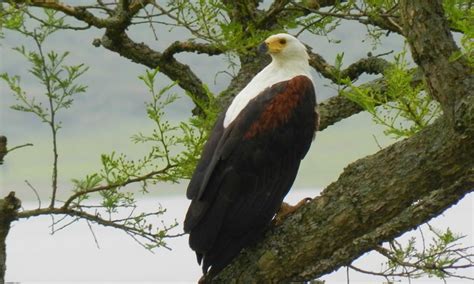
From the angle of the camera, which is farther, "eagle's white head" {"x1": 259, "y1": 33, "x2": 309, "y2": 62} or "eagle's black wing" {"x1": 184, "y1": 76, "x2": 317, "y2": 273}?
"eagle's white head" {"x1": 259, "y1": 33, "x2": 309, "y2": 62}

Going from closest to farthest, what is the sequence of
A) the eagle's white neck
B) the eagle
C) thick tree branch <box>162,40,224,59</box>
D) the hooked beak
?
the eagle → the eagle's white neck → the hooked beak → thick tree branch <box>162,40,224,59</box>

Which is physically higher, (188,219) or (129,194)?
Result: (129,194)

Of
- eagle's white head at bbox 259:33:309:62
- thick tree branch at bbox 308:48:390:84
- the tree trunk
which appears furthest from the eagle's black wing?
thick tree branch at bbox 308:48:390:84

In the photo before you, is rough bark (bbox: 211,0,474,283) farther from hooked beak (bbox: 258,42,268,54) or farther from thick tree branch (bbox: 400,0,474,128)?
hooked beak (bbox: 258,42,268,54)

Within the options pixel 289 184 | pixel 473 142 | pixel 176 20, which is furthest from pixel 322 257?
pixel 176 20

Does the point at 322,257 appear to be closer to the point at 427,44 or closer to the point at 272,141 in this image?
the point at 272,141

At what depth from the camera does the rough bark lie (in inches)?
125

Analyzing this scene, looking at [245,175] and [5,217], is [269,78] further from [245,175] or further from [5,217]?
[5,217]

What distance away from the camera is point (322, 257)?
3.42 metres

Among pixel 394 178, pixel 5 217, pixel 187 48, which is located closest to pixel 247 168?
pixel 394 178

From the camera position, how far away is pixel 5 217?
13.3ft

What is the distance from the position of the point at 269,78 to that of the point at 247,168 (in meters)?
0.55

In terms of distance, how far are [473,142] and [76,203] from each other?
2.00 meters

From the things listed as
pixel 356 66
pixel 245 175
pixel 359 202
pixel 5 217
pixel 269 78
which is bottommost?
pixel 359 202
